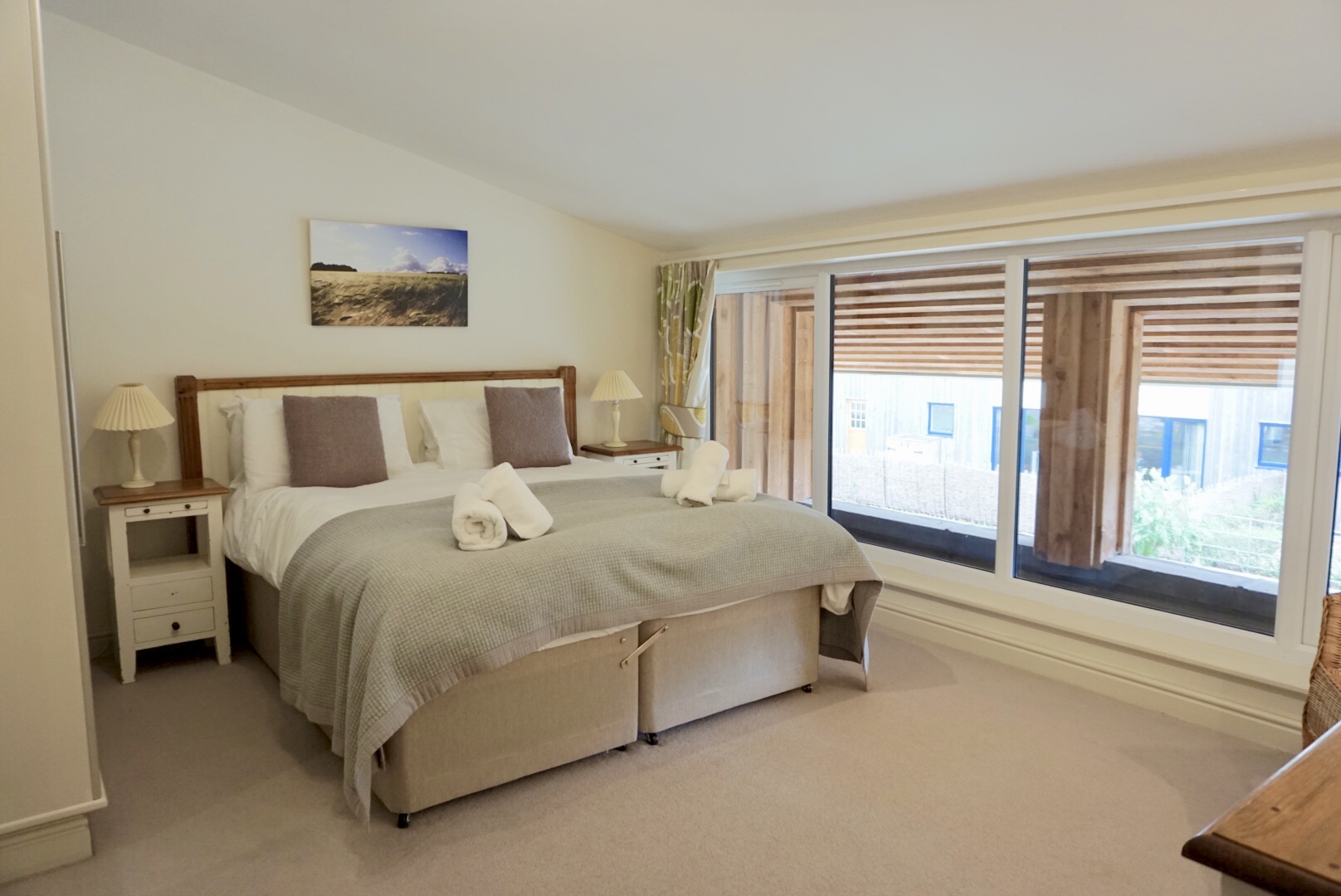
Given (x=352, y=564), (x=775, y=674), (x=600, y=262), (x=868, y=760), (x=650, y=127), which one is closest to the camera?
(x=352, y=564)

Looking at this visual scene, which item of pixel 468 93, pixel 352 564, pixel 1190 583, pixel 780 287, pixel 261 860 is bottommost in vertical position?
pixel 261 860

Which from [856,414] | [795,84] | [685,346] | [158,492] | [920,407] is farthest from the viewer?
[685,346]

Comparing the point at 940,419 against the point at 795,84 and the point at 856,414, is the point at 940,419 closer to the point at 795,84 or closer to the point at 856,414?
the point at 856,414

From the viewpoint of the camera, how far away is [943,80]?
2.73 metres

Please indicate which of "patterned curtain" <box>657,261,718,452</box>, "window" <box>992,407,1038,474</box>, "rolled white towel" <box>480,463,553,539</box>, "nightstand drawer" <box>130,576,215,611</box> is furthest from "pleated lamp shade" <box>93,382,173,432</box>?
"window" <box>992,407,1038,474</box>

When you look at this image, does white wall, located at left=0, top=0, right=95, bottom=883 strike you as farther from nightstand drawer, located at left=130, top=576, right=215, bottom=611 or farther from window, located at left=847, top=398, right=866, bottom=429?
window, located at left=847, top=398, right=866, bottom=429

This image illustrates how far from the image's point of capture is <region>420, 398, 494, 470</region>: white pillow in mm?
4332

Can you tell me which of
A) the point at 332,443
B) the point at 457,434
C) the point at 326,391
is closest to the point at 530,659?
the point at 332,443

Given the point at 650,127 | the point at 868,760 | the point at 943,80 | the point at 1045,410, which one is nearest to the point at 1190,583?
the point at 1045,410

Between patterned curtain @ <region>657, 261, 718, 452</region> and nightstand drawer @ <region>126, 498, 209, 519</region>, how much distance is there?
103 inches

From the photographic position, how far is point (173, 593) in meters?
3.56

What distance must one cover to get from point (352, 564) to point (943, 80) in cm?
234

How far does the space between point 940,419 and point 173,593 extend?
3415mm

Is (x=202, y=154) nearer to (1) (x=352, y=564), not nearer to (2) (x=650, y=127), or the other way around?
(2) (x=650, y=127)
